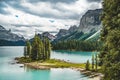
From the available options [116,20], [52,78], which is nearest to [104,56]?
[116,20]

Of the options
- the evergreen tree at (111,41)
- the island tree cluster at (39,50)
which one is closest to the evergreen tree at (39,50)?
the island tree cluster at (39,50)

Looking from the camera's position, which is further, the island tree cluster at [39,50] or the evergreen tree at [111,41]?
the island tree cluster at [39,50]

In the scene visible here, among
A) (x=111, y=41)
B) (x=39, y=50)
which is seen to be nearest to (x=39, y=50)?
(x=39, y=50)

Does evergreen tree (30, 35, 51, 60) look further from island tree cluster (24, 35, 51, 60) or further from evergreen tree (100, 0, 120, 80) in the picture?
evergreen tree (100, 0, 120, 80)

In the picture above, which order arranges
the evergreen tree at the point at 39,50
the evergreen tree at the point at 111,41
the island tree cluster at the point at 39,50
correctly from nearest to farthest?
1. the evergreen tree at the point at 111,41
2. the evergreen tree at the point at 39,50
3. the island tree cluster at the point at 39,50

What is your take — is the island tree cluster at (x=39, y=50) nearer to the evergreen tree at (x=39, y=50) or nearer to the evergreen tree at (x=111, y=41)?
the evergreen tree at (x=39, y=50)

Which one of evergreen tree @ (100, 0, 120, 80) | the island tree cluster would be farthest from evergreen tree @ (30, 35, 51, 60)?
evergreen tree @ (100, 0, 120, 80)

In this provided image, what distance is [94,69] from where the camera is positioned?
4422 inches

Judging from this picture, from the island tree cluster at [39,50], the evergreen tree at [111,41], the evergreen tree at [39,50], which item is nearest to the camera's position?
the evergreen tree at [111,41]

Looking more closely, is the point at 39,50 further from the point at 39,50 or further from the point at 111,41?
the point at 111,41

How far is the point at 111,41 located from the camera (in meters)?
21.5

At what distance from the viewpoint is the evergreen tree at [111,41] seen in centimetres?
2100

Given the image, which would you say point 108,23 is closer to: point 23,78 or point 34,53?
point 23,78

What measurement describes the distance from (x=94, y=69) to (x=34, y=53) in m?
55.6
